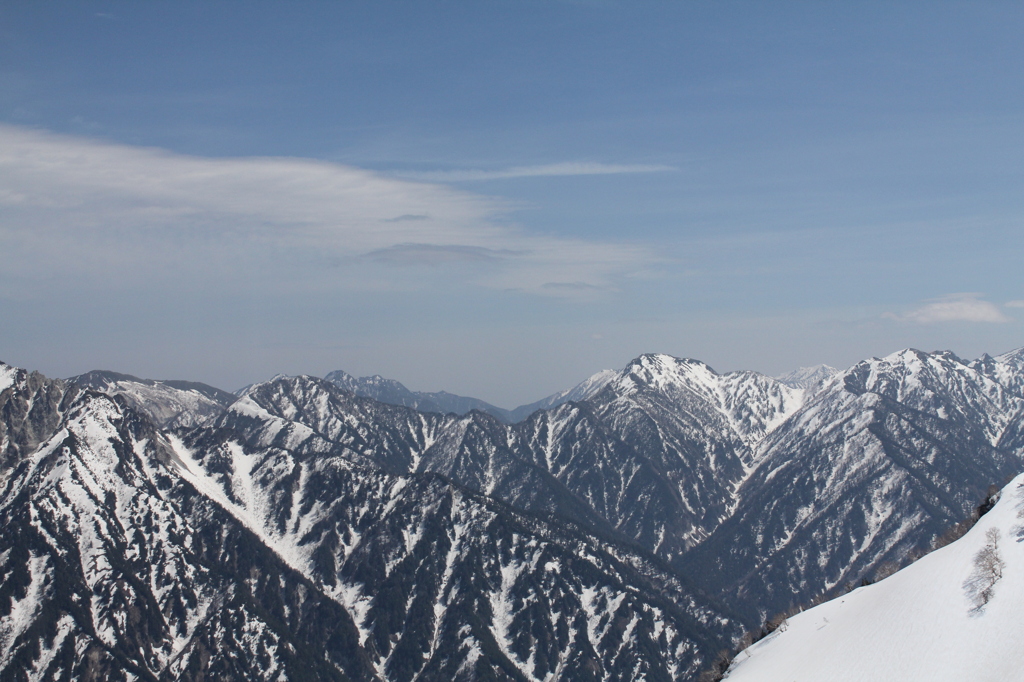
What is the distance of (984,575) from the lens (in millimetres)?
64375

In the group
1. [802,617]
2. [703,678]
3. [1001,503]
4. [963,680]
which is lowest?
[703,678]

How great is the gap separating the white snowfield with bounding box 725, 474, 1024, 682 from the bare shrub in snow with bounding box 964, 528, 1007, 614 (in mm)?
77

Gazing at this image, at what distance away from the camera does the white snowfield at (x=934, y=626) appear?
5797 cm

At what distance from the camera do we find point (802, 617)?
8481 cm

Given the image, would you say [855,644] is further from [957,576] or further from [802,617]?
[802,617]

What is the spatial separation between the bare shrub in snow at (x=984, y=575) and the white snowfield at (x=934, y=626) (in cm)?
8

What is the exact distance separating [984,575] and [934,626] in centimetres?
615

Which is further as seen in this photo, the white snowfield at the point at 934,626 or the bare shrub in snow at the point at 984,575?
the bare shrub in snow at the point at 984,575

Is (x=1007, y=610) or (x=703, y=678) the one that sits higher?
(x=1007, y=610)

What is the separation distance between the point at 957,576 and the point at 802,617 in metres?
21.4

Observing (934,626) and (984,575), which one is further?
(984,575)

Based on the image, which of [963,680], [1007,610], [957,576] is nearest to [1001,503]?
[957,576]

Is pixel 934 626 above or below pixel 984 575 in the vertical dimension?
below

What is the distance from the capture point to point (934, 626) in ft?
206
